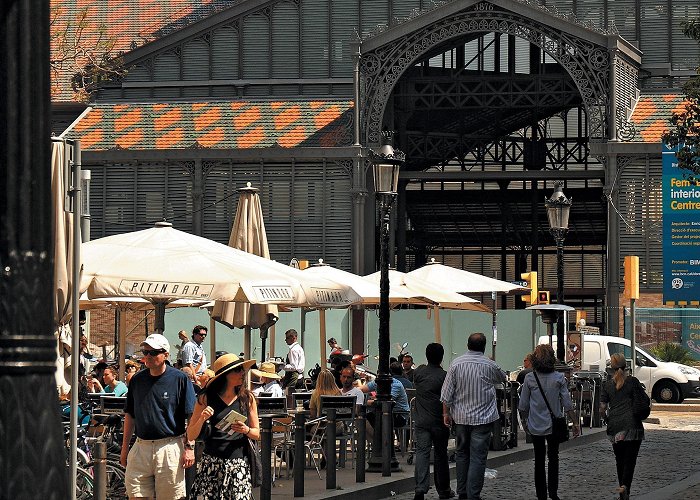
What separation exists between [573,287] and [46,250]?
190 ft

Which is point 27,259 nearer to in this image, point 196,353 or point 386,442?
point 386,442

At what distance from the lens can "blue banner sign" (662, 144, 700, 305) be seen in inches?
1371

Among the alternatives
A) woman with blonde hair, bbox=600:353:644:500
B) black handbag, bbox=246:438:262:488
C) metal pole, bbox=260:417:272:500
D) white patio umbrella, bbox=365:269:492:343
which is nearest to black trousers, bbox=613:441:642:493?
woman with blonde hair, bbox=600:353:644:500

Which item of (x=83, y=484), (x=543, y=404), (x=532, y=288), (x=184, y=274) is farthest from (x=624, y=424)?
(x=532, y=288)

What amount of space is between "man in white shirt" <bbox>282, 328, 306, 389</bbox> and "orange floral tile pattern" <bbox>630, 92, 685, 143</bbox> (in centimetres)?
1714

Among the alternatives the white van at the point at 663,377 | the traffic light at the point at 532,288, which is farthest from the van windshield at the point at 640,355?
the traffic light at the point at 532,288

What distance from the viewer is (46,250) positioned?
4613 millimetres

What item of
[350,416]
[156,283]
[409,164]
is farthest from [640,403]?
[409,164]

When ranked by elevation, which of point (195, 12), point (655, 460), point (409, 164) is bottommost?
point (655, 460)

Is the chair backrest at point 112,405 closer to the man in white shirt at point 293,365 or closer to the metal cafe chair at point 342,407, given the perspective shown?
the metal cafe chair at point 342,407

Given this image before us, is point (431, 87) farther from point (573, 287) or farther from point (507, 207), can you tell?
point (573, 287)

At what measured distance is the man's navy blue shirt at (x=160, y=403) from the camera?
36.0 ft

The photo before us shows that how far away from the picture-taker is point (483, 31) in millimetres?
44031

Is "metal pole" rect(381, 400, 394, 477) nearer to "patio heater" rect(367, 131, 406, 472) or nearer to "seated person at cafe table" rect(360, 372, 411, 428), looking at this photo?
"patio heater" rect(367, 131, 406, 472)
